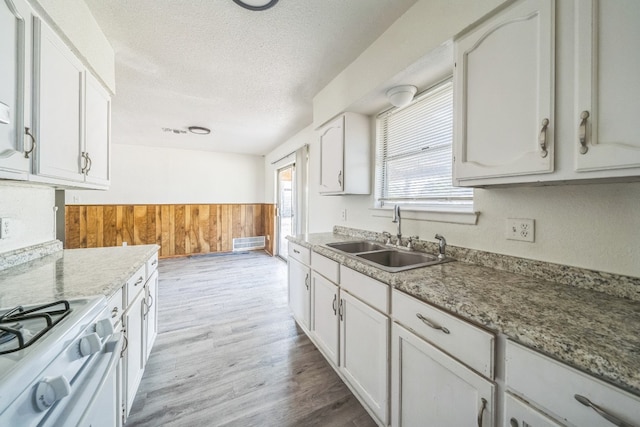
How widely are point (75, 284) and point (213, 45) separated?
175 cm

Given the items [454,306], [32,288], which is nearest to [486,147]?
[454,306]

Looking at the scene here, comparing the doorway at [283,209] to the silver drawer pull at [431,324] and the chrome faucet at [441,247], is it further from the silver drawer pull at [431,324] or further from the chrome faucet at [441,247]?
the silver drawer pull at [431,324]

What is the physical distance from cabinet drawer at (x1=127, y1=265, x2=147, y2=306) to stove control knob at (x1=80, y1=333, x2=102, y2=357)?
66cm

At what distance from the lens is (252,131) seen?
4000 mm

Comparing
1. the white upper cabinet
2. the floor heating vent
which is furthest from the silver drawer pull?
the floor heating vent

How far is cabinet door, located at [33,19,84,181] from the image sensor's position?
1.09m

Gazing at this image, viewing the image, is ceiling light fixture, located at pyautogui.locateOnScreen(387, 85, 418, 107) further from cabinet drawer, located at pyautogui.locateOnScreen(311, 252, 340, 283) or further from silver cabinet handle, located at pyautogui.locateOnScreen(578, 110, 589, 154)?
cabinet drawer, located at pyautogui.locateOnScreen(311, 252, 340, 283)

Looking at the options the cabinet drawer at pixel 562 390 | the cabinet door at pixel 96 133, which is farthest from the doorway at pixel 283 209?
the cabinet drawer at pixel 562 390

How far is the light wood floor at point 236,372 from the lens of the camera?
142 centimetres

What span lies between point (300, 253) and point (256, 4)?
1.78 meters

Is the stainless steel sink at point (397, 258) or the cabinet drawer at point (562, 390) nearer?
the cabinet drawer at point (562, 390)

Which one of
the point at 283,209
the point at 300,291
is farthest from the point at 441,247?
the point at 283,209

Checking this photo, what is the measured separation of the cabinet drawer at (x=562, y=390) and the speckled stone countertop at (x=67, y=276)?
151 cm

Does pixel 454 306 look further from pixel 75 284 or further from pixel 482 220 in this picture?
pixel 75 284
